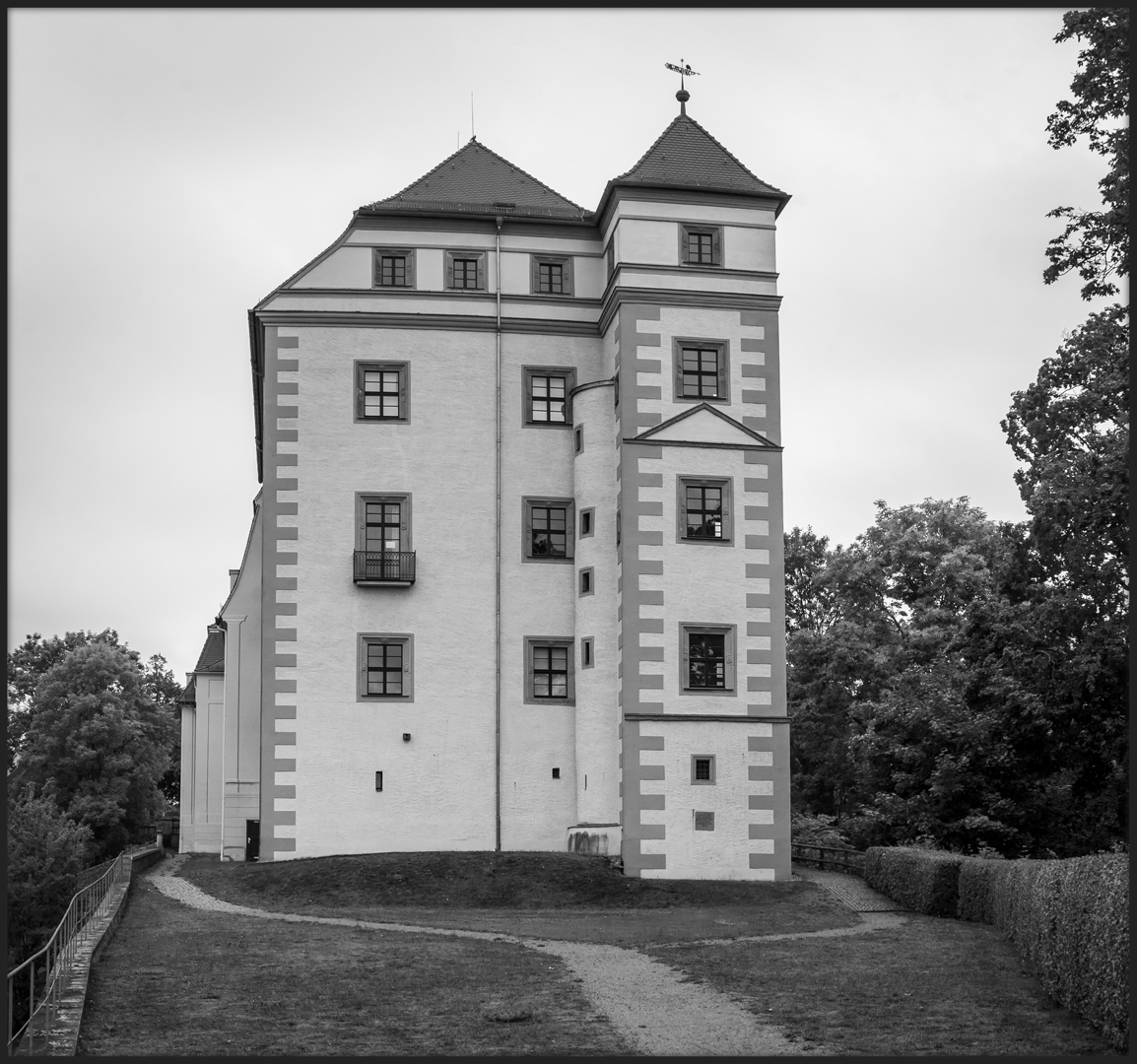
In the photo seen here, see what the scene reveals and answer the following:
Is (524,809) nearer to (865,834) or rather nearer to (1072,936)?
(865,834)

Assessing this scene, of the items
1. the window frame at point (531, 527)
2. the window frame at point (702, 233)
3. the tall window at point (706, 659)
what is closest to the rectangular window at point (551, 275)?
the window frame at point (702, 233)

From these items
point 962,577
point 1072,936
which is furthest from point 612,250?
point 1072,936

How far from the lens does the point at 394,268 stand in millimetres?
37812

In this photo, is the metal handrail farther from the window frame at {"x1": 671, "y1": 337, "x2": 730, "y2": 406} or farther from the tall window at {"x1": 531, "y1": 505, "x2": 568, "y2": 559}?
the window frame at {"x1": 671, "y1": 337, "x2": 730, "y2": 406}

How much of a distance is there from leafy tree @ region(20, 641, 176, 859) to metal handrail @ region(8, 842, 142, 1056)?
35810 millimetres

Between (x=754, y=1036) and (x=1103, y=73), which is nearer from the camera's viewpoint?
(x=754, y=1036)

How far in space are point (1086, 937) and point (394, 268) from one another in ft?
85.0

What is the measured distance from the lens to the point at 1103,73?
2253cm

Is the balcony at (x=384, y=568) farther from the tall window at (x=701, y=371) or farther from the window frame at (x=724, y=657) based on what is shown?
the tall window at (x=701, y=371)

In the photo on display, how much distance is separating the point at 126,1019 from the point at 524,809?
Result: 67.5 ft

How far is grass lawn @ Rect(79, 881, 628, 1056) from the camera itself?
1503 centimetres

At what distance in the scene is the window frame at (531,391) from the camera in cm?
3756

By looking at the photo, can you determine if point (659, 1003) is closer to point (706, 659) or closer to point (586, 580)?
point (706, 659)

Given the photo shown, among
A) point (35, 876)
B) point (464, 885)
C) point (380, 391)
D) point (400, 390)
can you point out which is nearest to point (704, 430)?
point (400, 390)
